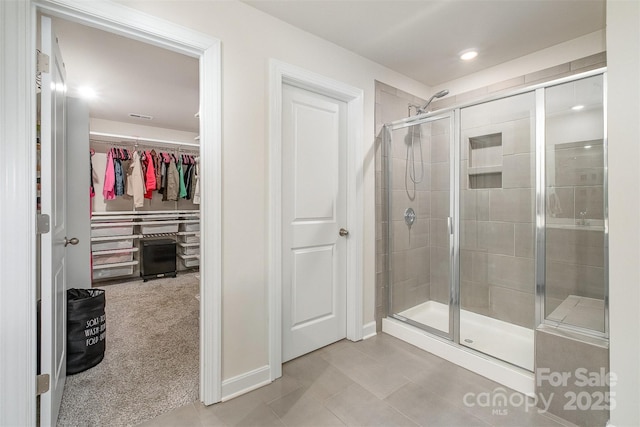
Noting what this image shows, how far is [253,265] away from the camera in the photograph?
196 centimetres

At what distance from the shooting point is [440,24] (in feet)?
6.93

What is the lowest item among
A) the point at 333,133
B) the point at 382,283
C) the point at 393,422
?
the point at 393,422

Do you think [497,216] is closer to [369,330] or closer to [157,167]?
[369,330]

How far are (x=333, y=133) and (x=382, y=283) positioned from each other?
1.44m

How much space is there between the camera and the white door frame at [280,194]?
2.02 meters

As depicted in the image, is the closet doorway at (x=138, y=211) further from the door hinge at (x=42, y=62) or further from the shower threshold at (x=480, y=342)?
the shower threshold at (x=480, y=342)

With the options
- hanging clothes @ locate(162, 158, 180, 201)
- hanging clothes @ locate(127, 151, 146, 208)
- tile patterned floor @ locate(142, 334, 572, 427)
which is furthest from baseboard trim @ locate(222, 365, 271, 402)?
hanging clothes @ locate(162, 158, 180, 201)

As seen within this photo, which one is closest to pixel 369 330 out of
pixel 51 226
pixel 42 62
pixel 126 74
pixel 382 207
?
pixel 382 207

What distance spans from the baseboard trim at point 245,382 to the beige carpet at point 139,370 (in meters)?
0.21

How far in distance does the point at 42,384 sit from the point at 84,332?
79 centimetres

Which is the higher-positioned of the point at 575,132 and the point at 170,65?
the point at 170,65

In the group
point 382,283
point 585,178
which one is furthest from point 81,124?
point 585,178

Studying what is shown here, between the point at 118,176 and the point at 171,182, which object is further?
the point at 171,182

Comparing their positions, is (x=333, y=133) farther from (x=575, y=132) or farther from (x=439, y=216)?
(x=575, y=132)
